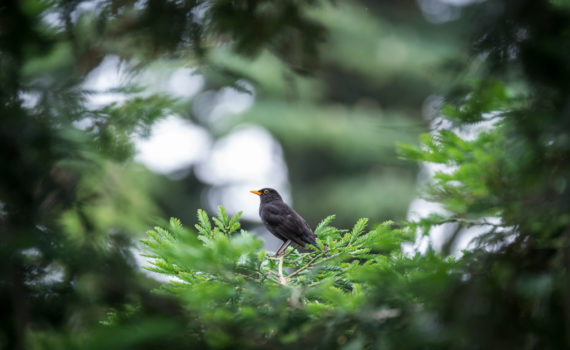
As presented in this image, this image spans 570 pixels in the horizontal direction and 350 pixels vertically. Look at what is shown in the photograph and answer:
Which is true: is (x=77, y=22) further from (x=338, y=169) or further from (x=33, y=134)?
(x=338, y=169)

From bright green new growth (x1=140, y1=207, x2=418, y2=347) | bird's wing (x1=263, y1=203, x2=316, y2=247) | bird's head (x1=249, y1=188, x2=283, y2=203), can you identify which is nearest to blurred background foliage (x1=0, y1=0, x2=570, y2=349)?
bright green new growth (x1=140, y1=207, x2=418, y2=347)

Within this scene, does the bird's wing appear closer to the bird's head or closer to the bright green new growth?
the bird's head

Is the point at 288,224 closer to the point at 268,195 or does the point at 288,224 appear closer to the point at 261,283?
the point at 268,195

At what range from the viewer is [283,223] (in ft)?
11.4

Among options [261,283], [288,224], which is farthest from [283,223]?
[261,283]

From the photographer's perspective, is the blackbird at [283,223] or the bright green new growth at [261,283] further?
the blackbird at [283,223]

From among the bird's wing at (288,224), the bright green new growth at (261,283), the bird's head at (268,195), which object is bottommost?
the bright green new growth at (261,283)

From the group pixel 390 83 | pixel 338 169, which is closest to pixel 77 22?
pixel 338 169

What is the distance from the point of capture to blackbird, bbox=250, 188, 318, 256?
3.12m

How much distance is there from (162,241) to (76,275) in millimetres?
846

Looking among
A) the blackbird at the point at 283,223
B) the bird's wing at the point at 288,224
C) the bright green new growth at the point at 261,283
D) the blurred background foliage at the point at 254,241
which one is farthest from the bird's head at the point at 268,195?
the bright green new growth at the point at 261,283

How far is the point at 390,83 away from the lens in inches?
535

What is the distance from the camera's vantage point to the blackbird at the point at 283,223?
10.2ft

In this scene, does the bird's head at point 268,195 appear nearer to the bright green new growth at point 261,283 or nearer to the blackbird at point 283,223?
the blackbird at point 283,223
